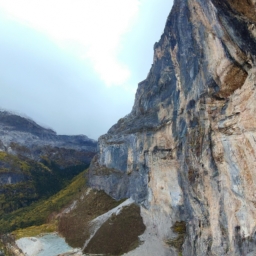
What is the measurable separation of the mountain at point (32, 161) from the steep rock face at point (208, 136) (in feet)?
224

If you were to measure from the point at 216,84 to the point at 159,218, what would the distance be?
29.7 metres

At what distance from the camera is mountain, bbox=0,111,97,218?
354 ft

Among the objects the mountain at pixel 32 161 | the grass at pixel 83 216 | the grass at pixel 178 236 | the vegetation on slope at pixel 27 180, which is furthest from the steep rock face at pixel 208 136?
the mountain at pixel 32 161

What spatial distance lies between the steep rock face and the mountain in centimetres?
6824

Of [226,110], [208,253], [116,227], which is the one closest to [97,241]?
[116,227]

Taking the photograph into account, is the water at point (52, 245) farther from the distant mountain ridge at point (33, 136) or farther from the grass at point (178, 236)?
the distant mountain ridge at point (33, 136)

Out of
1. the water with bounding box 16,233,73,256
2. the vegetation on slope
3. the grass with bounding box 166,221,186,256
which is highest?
the vegetation on slope

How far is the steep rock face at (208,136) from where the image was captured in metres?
25.1

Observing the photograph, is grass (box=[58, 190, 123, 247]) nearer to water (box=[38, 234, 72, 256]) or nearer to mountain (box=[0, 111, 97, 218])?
water (box=[38, 234, 72, 256])

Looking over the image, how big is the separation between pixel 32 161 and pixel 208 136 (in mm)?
117649

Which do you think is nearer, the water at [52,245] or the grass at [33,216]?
the water at [52,245]

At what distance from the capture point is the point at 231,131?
27.1 meters

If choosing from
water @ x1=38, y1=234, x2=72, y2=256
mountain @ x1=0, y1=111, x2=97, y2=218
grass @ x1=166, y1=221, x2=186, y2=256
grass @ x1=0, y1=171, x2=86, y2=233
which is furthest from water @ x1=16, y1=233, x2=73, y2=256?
mountain @ x1=0, y1=111, x2=97, y2=218

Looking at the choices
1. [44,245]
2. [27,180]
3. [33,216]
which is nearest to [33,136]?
[27,180]
